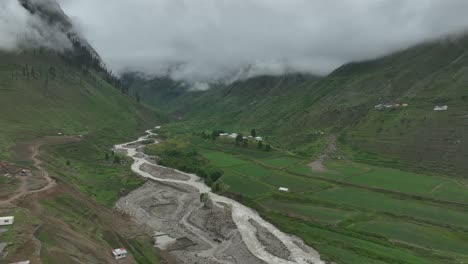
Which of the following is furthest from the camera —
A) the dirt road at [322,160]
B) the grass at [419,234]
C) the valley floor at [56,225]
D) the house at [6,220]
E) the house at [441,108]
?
the house at [441,108]

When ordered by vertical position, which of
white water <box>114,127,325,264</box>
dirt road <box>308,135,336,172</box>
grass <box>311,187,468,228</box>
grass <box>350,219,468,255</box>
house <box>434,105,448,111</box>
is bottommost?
white water <box>114,127,325,264</box>

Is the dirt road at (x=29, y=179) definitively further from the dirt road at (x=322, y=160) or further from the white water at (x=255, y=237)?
the dirt road at (x=322, y=160)

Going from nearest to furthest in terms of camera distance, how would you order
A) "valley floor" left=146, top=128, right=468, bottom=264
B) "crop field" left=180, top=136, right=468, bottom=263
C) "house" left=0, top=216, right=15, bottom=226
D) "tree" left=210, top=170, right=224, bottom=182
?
"house" left=0, top=216, right=15, bottom=226 → "crop field" left=180, top=136, right=468, bottom=263 → "valley floor" left=146, top=128, right=468, bottom=264 → "tree" left=210, top=170, right=224, bottom=182

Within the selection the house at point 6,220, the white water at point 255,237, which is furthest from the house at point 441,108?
the house at point 6,220

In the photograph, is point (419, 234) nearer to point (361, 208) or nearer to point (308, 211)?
point (361, 208)

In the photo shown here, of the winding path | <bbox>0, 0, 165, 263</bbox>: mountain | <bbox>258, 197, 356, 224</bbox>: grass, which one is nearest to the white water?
<bbox>258, 197, 356, 224</bbox>: grass

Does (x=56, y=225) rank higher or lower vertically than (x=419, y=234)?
higher

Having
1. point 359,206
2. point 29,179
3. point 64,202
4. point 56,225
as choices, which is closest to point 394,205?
point 359,206

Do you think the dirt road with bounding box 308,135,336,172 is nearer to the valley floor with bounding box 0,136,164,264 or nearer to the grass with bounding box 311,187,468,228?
the grass with bounding box 311,187,468,228

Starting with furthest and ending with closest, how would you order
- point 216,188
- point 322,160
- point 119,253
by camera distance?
1. point 322,160
2. point 216,188
3. point 119,253
